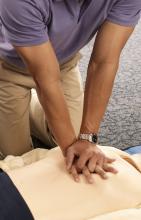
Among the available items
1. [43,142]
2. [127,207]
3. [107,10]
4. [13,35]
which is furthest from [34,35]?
[43,142]

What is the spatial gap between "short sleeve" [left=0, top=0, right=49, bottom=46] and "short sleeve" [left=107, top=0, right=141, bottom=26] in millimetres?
209

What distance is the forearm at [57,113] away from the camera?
1148 millimetres

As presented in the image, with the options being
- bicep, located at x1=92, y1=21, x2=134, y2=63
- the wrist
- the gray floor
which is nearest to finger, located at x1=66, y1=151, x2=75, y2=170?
the wrist

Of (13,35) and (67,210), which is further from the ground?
(13,35)

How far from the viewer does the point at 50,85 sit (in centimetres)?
114

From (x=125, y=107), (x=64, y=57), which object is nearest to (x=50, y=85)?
(x=64, y=57)

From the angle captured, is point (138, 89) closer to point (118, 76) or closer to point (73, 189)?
point (118, 76)

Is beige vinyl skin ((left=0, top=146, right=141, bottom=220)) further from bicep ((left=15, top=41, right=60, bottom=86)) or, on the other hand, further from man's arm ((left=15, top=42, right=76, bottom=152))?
bicep ((left=15, top=41, right=60, bottom=86))

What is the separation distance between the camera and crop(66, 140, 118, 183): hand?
105cm

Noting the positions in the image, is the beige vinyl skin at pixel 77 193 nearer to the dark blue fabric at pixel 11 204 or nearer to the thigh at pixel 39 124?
the dark blue fabric at pixel 11 204

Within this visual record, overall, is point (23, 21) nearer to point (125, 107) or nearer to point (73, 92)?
point (73, 92)

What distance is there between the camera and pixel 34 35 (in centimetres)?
108

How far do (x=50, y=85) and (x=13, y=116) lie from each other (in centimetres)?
41

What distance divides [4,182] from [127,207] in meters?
0.30
